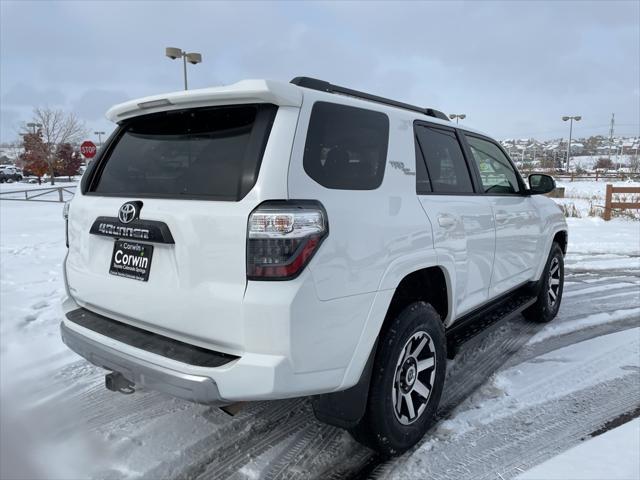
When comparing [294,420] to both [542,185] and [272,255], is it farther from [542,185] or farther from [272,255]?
[542,185]

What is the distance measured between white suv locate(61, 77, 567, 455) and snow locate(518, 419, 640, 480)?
678 millimetres

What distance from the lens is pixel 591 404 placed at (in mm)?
3193

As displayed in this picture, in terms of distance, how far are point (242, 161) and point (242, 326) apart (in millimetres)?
722

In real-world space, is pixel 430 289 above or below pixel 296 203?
below

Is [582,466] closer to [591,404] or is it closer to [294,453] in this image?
[591,404]

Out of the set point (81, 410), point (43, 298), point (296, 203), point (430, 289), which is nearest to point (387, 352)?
point (430, 289)

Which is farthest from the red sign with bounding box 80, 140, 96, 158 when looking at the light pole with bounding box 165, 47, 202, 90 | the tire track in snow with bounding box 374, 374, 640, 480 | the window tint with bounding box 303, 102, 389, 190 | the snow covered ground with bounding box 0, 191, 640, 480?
the tire track in snow with bounding box 374, 374, 640, 480

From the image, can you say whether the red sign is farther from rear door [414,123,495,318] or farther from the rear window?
rear door [414,123,495,318]

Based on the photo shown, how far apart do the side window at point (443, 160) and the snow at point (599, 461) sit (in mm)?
1652

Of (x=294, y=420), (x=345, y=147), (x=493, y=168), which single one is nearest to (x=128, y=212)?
(x=345, y=147)

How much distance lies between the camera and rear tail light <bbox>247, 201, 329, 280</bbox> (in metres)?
1.94

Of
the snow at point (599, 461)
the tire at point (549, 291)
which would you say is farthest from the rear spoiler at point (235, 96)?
the tire at point (549, 291)

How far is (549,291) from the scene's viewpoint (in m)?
4.91

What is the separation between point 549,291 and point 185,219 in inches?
163
